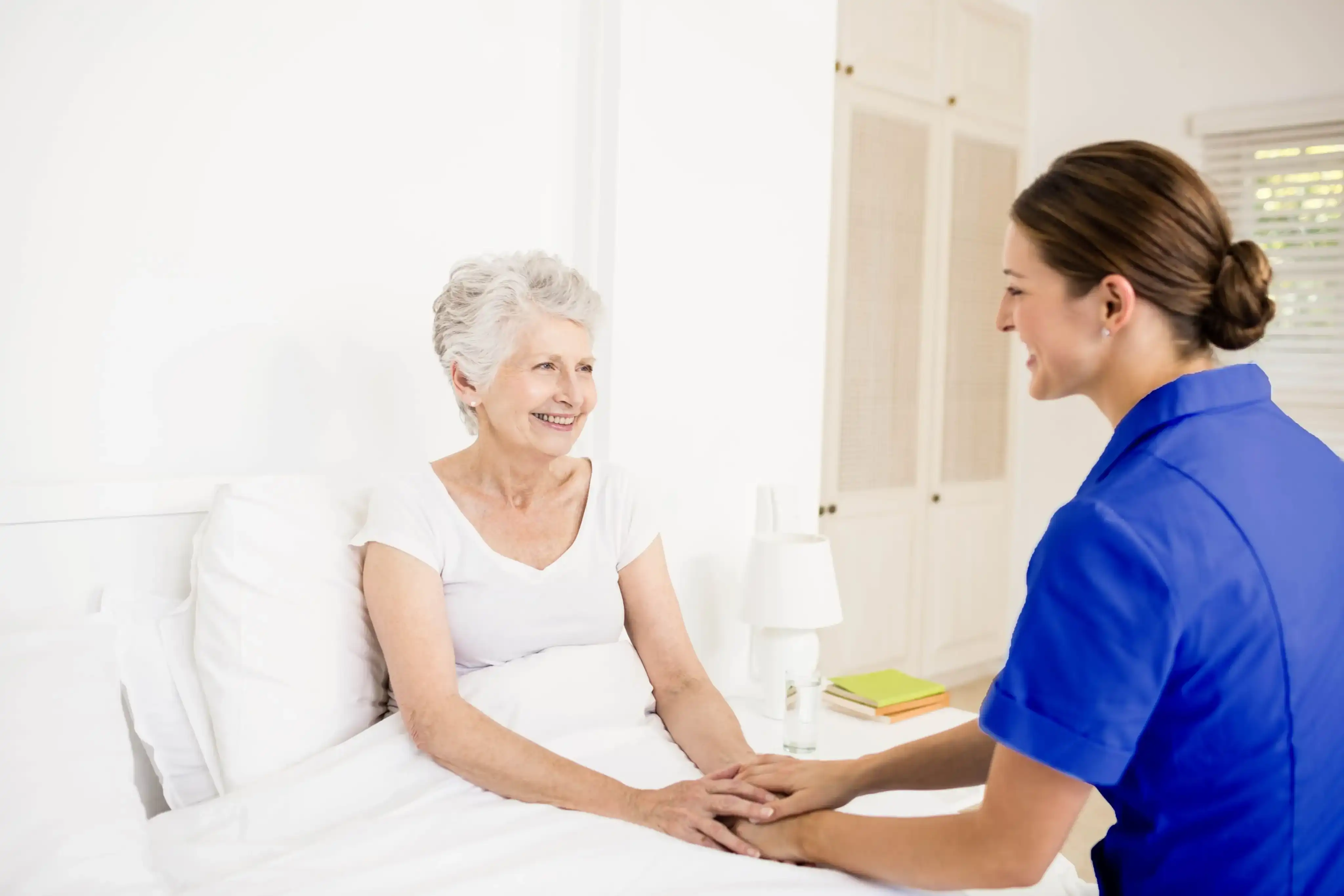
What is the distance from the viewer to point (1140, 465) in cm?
97

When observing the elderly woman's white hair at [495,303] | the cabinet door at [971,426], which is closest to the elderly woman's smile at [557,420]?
the elderly woman's white hair at [495,303]

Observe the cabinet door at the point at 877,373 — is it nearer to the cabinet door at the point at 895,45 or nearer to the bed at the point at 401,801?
the cabinet door at the point at 895,45

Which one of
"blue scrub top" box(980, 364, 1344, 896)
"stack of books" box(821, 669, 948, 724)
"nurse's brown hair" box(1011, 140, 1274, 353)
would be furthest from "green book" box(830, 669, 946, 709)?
"nurse's brown hair" box(1011, 140, 1274, 353)

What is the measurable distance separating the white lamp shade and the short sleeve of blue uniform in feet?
3.58

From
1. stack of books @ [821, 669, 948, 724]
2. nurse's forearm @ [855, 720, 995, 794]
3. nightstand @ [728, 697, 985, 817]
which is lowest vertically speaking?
nightstand @ [728, 697, 985, 817]

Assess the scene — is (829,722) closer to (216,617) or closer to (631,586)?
(631,586)

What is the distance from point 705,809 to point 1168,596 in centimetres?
72

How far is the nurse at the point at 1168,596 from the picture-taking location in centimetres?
92

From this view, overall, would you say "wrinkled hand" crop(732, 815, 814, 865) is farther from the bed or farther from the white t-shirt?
the white t-shirt

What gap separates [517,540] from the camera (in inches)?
70.5

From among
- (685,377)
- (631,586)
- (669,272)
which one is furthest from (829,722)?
(669,272)

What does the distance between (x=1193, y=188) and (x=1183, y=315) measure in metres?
0.12

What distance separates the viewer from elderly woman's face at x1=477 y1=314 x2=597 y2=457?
1.79 meters

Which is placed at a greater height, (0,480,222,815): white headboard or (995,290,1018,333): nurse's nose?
(995,290,1018,333): nurse's nose
